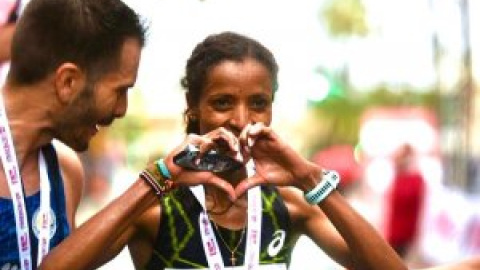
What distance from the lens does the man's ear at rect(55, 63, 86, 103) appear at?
8.77 ft

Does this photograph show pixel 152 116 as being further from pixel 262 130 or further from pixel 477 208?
pixel 262 130

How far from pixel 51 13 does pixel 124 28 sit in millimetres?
196

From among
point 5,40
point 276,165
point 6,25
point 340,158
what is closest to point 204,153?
point 276,165

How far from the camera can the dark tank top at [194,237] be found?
109 inches

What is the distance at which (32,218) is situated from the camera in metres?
2.67

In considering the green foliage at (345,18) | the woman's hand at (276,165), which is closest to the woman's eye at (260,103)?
the woman's hand at (276,165)

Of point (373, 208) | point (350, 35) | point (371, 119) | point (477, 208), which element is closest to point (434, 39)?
point (373, 208)

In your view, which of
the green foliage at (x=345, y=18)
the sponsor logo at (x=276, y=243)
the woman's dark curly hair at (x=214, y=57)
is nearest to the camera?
the sponsor logo at (x=276, y=243)

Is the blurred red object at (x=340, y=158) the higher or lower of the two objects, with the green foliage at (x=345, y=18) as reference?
lower

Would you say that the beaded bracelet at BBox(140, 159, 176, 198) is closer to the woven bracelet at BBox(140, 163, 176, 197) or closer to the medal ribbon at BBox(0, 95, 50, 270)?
the woven bracelet at BBox(140, 163, 176, 197)

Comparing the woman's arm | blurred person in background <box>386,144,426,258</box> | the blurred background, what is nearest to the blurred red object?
the blurred background

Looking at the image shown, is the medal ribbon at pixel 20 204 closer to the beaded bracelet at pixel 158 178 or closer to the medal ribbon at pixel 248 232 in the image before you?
the beaded bracelet at pixel 158 178

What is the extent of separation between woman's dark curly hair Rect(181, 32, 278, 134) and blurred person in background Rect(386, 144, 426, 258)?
16.5 feet

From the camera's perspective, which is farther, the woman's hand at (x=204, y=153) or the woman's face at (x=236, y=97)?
the woman's face at (x=236, y=97)
